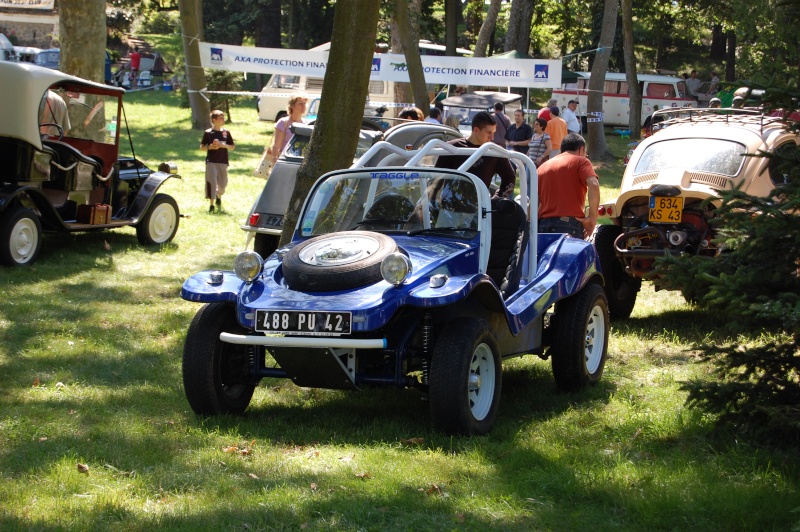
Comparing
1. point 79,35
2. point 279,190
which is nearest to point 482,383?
point 279,190

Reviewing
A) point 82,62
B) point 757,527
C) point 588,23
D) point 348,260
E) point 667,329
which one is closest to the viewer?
point 757,527

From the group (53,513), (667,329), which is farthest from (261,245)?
(53,513)

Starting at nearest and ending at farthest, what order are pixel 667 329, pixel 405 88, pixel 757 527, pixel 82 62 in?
pixel 757 527, pixel 667 329, pixel 82 62, pixel 405 88

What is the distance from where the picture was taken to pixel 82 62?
16156 mm

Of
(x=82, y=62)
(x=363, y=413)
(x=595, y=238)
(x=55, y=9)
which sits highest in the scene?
(x=55, y=9)

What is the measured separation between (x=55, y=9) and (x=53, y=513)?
166 ft

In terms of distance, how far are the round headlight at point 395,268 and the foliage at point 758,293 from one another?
1.47 m

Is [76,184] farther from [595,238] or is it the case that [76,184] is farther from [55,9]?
[55,9]

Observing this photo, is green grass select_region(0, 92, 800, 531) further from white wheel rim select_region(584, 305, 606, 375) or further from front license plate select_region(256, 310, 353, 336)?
front license plate select_region(256, 310, 353, 336)

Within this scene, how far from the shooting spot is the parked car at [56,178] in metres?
11.5

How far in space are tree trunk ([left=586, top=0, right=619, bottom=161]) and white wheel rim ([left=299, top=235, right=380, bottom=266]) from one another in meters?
20.2

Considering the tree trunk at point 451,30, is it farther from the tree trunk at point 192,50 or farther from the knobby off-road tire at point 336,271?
the knobby off-road tire at point 336,271

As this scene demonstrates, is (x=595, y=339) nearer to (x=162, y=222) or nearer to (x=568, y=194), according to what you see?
(x=568, y=194)

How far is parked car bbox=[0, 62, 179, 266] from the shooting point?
11.5m
